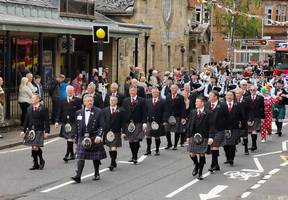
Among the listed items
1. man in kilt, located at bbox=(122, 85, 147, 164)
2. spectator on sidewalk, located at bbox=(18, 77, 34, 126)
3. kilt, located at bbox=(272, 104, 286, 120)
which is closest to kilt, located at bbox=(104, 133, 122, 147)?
man in kilt, located at bbox=(122, 85, 147, 164)

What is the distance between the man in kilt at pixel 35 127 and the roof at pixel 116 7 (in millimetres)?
22359

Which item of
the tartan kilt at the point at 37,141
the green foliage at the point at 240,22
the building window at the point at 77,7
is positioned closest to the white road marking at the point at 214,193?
the tartan kilt at the point at 37,141

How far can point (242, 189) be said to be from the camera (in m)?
12.6

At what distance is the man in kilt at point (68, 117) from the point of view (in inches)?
608

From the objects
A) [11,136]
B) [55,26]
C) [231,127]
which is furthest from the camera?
[55,26]

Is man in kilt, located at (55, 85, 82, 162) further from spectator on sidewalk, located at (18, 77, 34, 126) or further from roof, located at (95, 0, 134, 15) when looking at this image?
roof, located at (95, 0, 134, 15)

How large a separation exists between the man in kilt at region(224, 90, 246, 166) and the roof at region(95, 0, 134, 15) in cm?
2152

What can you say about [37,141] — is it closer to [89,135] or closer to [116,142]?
[116,142]

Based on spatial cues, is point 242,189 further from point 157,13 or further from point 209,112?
point 157,13

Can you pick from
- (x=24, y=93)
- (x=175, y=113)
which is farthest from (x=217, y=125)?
(x=24, y=93)

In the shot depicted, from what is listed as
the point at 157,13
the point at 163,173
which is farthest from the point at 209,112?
the point at 157,13

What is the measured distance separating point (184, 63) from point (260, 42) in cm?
713

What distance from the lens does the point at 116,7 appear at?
1436 inches

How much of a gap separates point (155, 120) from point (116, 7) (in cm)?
2055
